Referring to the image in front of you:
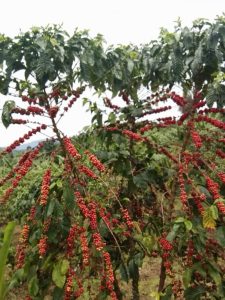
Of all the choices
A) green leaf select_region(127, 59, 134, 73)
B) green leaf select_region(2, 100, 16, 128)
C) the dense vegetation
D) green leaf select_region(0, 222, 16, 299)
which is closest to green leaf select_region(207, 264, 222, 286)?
the dense vegetation

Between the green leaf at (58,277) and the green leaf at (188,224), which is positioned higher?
the green leaf at (188,224)

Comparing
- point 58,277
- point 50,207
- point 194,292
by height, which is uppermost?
point 50,207

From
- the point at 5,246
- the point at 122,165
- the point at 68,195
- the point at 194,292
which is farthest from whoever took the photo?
the point at 122,165

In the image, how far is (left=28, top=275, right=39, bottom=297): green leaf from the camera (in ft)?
9.46

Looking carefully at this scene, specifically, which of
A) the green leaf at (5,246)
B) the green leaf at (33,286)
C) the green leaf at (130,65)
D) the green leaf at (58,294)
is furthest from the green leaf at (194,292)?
the green leaf at (130,65)

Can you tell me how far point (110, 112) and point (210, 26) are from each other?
1390 mm

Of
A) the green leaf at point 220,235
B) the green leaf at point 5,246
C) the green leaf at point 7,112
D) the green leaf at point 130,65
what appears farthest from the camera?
the green leaf at point 130,65

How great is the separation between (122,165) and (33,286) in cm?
137

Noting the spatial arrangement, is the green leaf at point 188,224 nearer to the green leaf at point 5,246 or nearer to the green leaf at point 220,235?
the green leaf at point 220,235

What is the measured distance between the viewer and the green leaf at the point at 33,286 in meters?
2.88

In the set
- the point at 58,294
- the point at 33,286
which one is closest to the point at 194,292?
the point at 58,294

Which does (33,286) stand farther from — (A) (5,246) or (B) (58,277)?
(A) (5,246)

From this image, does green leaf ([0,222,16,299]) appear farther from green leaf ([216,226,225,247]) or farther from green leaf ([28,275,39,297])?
green leaf ([216,226,225,247])

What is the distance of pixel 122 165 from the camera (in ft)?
12.1
